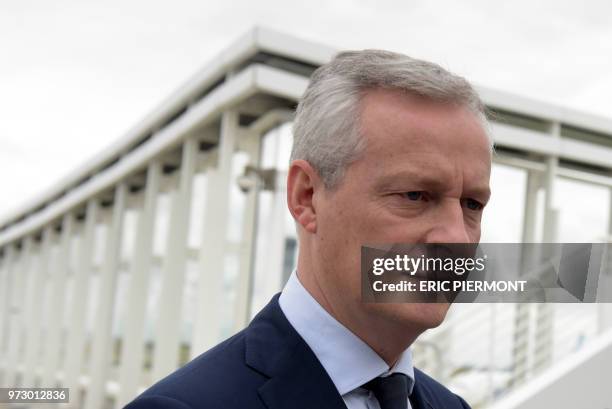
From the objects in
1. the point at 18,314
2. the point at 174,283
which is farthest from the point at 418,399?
the point at 18,314

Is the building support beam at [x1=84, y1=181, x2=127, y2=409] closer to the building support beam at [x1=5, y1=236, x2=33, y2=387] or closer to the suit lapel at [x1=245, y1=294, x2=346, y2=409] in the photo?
the building support beam at [x1=5, y1=236, x2=33, y2=387]

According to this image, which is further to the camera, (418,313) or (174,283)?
(174,283)

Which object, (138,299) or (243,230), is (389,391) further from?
(138,299)

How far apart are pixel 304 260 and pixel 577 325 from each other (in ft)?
15.2

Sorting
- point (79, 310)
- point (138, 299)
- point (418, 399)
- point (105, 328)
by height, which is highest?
point (79, 310)

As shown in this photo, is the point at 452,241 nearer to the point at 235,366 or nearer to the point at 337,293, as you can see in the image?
the point at 337,293

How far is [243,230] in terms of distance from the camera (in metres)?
7.22

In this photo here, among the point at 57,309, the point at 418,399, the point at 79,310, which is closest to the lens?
the point at 418,399

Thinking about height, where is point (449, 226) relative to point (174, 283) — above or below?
below

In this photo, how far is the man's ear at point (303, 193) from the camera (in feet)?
3.20

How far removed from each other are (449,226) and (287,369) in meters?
0.32

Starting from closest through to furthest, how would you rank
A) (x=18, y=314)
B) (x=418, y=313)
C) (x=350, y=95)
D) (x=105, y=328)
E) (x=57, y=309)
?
(x=418, y=313)
(x=350, y=95)
(x=105, y=328)
(x=57, y=309)
(x=18, y=314)

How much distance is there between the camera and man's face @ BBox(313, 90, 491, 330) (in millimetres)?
856

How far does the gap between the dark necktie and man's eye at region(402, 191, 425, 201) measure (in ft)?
0.94
